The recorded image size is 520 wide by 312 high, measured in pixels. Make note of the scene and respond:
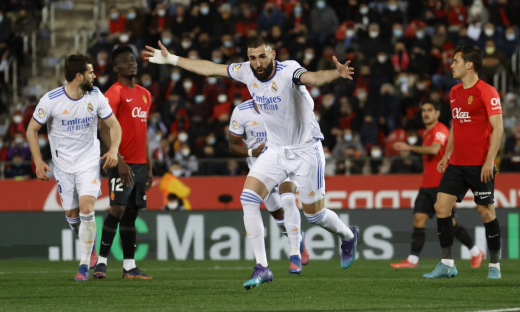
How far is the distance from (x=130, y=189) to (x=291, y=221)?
6.62ft

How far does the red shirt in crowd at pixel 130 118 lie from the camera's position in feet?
32.2

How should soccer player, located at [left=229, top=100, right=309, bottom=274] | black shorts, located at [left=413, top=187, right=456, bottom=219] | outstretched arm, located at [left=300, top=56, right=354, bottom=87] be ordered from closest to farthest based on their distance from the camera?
1. outstretched arm, located at [left=300, top=56, right=354, bottom=87]
2. soccer player, located at [left=229, top=100, right=309, bottom=274]
3. black shorts, located at [left=413, top=187, right=456, bottom=219]

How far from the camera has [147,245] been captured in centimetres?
1449

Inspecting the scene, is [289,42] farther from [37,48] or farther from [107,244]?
[107,244]

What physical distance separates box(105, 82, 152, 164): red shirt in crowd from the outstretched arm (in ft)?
9.01

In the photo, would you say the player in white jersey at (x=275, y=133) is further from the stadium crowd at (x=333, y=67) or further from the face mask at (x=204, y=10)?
the face mask at (x=204, y=10)

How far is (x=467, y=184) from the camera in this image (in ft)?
29.7

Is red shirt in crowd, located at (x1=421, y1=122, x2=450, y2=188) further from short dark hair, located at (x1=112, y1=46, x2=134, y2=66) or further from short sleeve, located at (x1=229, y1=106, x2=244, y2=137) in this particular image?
short dark hair, located at (x1=112, y1=46, x2=134, y2=66)

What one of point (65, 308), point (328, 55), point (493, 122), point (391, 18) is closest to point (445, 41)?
point (391, 18)

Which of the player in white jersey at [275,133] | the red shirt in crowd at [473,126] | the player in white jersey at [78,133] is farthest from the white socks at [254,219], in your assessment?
the red shirt in crowd at [473,126]

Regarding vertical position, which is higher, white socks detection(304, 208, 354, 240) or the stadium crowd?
the stadium crowd

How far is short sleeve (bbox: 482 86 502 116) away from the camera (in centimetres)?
871

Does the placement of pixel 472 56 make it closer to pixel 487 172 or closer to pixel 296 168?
pixel 487 172

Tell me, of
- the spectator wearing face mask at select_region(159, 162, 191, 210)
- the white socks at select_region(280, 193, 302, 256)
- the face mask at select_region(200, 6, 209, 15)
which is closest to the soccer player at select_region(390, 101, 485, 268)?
the white socks at select_region(280, 193, 302, 256)
